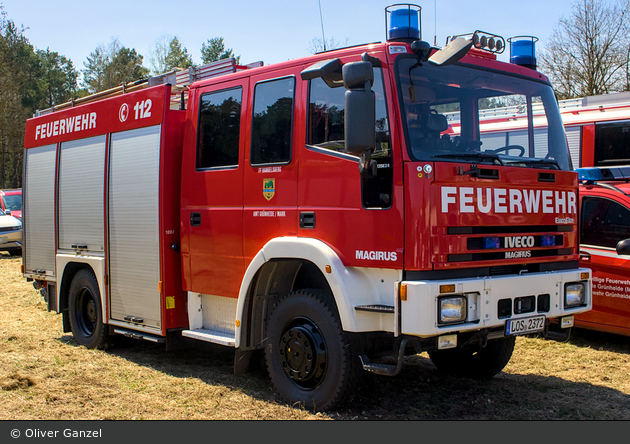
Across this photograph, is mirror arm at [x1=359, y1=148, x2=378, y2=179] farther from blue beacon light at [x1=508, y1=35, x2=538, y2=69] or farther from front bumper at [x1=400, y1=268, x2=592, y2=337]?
blue beacon light at [x1=508, y1=35, x2=538, y2=69]

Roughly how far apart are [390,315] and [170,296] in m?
2.74

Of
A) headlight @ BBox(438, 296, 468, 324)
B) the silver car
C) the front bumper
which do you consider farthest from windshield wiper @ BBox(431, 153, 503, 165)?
the silver car

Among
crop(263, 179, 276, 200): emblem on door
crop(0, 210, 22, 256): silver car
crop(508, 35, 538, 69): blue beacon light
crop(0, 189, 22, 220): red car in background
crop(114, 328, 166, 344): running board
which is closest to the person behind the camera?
crop(263, 179, 276, 200): emblem on door

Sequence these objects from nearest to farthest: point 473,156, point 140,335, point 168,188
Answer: point 473,156
point 168,188
point 140,335

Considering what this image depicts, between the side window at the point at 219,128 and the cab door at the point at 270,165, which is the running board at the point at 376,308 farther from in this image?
the side window at the point at 219,128

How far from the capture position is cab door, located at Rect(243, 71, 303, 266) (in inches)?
202

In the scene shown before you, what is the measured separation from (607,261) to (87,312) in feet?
20.2

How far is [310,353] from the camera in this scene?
4.89 metres

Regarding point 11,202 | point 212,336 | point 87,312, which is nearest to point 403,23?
point 212,336

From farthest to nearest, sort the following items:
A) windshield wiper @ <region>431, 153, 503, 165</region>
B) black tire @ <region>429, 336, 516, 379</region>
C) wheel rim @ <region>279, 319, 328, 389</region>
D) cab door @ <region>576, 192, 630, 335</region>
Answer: cab door @ <region>576, 192, 630, 335</region>
black tire @ <region>429, 336, 516, 379</region>
wheel rim @ <region>279, 319, 328, 389</region>
windshield wiper @ <region>431, 153, 503, 165</region>

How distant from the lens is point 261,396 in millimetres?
5422

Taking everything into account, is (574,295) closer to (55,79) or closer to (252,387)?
(252,387)

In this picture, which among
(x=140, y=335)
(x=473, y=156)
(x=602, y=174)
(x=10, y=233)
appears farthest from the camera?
(x=10, y=233)

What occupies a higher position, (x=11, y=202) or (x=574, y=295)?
(x=11, y=202)
